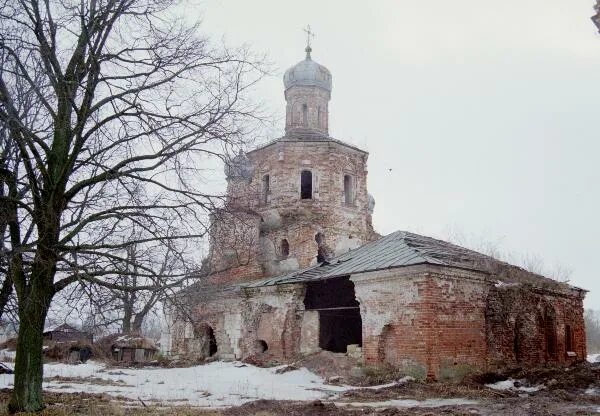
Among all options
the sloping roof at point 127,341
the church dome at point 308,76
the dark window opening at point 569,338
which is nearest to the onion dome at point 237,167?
the dark window opening at point 569,338

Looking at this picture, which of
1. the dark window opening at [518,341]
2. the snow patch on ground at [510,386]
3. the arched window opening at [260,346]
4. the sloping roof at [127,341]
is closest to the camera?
the snow patch on ground at [510,386]

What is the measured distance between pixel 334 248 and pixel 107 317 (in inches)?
539

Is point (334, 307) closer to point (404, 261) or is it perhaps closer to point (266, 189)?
point (404, 261)

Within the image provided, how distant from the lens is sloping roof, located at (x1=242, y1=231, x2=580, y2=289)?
1458cm

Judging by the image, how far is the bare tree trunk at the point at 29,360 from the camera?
321 inches

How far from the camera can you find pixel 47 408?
866 cm

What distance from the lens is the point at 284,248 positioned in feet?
73.3

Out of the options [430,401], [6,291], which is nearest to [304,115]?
[430,401]

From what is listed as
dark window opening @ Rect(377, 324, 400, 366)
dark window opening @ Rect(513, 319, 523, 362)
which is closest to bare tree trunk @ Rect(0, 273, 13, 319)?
dark window opening @ Rect(377, 324, 400, 366)

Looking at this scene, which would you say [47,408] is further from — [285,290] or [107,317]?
[285,290]

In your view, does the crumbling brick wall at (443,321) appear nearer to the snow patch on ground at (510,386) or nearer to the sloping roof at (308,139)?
the snow patch on ground at (510,386)

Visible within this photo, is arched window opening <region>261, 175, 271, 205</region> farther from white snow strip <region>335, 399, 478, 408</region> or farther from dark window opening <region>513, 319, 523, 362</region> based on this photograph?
white snow strip <region>335, 399, 478, 408</region>

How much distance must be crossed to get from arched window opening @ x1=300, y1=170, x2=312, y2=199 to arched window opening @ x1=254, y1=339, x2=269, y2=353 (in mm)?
6129

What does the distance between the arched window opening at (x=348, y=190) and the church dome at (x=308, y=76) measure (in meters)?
4.22
